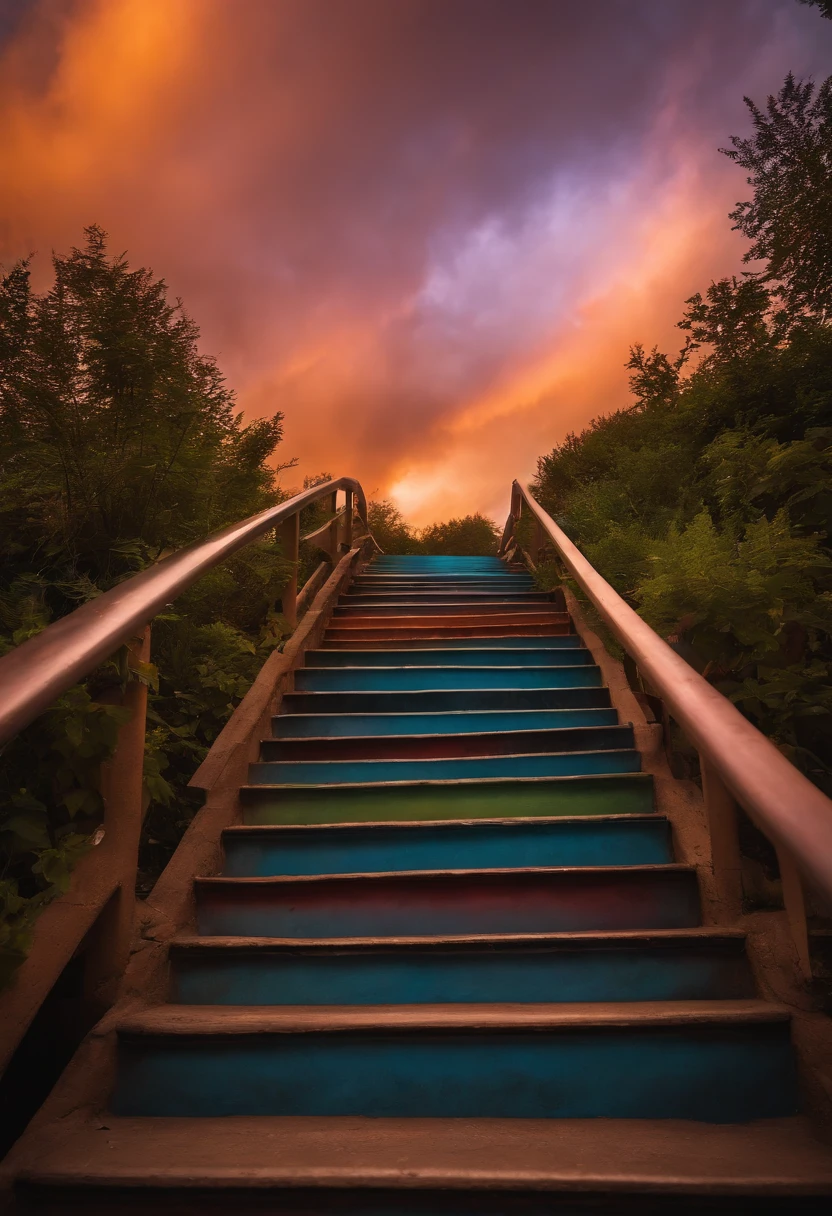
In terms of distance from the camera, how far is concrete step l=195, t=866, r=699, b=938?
1778mm

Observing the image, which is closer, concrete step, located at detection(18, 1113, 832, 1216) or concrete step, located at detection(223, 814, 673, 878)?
concrete step, located at detection(18, 1113, 832, 1216)

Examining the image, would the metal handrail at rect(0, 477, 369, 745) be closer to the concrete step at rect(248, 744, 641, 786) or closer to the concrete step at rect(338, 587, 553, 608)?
the concrete step at rect(248, 744, 641, 786)

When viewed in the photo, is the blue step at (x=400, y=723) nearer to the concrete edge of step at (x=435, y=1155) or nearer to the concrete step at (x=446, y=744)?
the concrete step at (x=446, y=744)

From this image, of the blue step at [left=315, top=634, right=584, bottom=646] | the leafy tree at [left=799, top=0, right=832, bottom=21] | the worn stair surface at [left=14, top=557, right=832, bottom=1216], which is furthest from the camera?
the leafy tree at [left=799, top=0, right=832, bottom=21]

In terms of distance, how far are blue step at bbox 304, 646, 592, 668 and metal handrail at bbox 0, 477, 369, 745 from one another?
1.93m

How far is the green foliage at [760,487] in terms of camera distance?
6.19 feet

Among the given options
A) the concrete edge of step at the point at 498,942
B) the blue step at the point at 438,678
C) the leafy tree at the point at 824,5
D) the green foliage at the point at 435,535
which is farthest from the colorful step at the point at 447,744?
the green foliage at the point at 435,535

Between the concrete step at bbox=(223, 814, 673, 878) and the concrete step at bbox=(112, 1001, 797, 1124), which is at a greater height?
the concrete step at bbox=(223, 814, 673, 878)

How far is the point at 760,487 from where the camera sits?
117 inches

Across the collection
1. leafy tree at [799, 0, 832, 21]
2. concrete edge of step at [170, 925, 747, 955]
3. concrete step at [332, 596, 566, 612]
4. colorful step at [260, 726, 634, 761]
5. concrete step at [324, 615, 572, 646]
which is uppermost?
leafy tree at [799, 0, 832, 21]

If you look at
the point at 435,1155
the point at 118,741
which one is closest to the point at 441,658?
the point at 118,741

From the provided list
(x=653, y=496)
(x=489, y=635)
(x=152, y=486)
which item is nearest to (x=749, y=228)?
(x=653, y=496)

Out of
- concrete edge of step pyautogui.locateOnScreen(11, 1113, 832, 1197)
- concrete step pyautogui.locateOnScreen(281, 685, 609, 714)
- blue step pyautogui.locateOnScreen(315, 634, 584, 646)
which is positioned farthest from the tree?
concrete edge of step pyautogui.locateOnScreen(11, 1113, 832, 1197)

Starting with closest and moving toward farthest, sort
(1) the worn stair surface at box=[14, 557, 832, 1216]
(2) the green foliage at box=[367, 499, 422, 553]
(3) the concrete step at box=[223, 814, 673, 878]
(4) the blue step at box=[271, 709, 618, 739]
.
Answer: (1) the worn stair surface at box=[14, 557, 832, 1216]
(3) the concrete step at box=[223, 814, 673, 878]
(4) the blue step at box=[271, 709, 618, 739]
(2) the green foliage at box=[367, 499, 422, 553]
